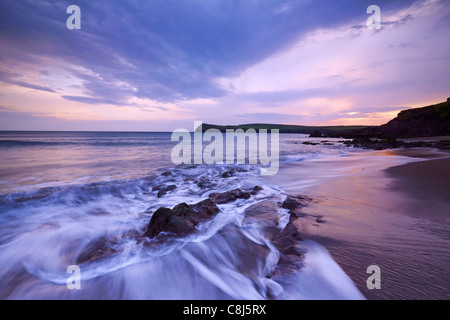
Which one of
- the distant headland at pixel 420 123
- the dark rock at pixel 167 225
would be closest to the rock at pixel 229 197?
the dark rock at pixel 167 225

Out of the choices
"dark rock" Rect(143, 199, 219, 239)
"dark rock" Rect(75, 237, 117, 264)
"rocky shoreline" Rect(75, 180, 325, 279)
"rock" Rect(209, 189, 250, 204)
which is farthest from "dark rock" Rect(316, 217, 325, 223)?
"dark rock" Rect(75, 237, 117, 264)

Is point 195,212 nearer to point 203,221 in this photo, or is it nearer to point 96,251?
point 203,221

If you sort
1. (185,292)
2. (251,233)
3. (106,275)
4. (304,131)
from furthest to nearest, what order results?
(304,131)
(251,233)
(106,275)
(185,292)

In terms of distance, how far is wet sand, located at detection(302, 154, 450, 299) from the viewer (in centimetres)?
213

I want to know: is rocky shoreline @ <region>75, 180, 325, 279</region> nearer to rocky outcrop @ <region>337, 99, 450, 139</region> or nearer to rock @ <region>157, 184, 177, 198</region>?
rock @ <region>157, 184, 177, 198</region>

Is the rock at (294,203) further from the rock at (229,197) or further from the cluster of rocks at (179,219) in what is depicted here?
the cluster of rocks at (179,219)

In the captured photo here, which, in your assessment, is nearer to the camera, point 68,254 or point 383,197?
point 68,254

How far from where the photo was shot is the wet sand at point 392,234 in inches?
83.9

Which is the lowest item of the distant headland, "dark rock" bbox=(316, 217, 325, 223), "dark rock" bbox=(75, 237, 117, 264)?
"dark rock" bbox=(75, 237, 117, 264)

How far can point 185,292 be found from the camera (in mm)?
2426

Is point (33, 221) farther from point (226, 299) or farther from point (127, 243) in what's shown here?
point (226, 299)

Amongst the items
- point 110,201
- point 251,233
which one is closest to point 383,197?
point 251,233

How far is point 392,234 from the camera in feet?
10.2

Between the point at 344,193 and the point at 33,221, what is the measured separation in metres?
8.15
